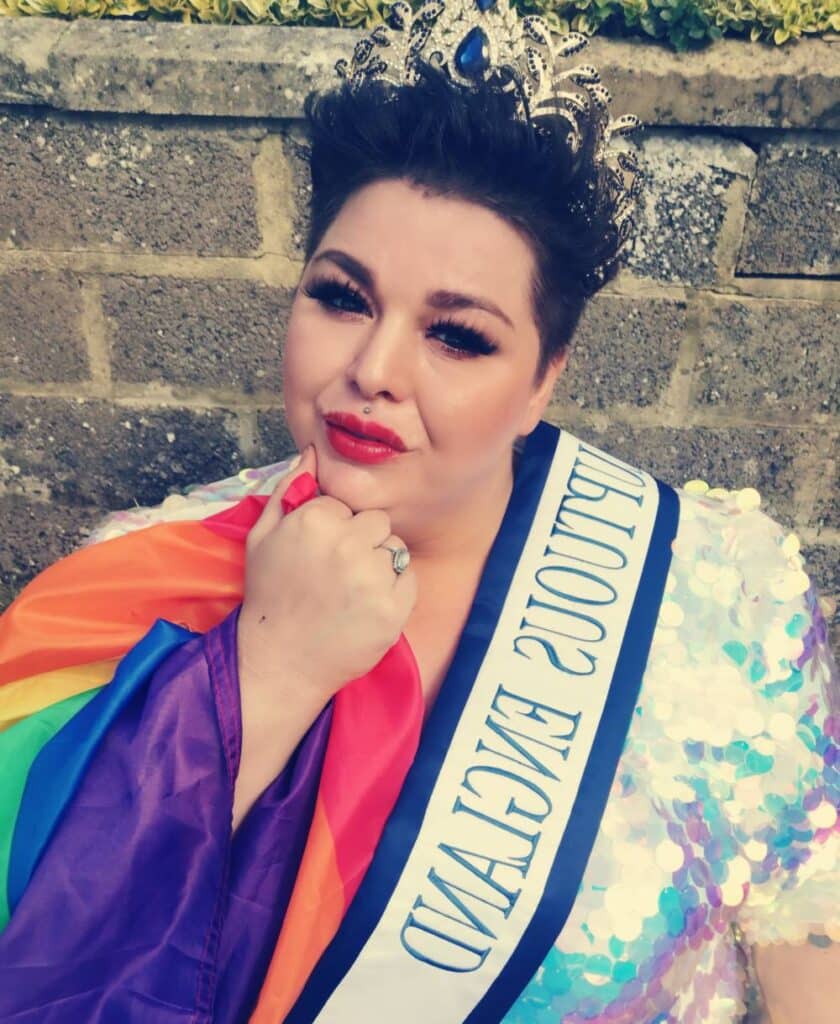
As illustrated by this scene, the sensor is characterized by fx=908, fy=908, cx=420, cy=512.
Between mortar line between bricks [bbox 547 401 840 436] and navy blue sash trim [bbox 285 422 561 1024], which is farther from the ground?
mortar line between bricks [bbox 547 401 840 436]

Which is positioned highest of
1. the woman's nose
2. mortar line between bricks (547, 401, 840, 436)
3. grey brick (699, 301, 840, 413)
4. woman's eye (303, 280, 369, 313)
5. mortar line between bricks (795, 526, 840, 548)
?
grey brick (699, 301, 840, 413)

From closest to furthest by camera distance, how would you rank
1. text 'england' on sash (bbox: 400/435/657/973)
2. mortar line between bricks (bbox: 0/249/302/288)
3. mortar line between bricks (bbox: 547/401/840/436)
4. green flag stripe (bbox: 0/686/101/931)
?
green flag stripe (bbox: 0/686/101/931)
text 'england' on sash (bbox: 400/435/657/973)
mortar line between bricks (bbox: 0/249/302/288)
mortar line between bricks (bbox: 547/401/840/436)

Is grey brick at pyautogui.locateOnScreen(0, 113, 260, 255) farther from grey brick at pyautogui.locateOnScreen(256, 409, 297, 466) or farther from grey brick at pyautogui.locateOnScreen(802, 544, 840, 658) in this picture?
grey brick at pyautogui.locateOnScreen(802, 544, 840, 658)

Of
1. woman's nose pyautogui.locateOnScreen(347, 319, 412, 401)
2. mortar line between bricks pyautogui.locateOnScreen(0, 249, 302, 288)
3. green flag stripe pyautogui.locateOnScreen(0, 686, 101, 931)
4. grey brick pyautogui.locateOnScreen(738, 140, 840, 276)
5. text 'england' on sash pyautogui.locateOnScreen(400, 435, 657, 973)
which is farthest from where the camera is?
mortar line between bricks pyautogui.locateOnScreen(0, 249, 302, 288)

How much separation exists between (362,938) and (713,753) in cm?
54

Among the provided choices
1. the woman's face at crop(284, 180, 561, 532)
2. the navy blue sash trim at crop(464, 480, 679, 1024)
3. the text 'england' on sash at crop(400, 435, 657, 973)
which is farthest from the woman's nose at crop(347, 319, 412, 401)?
the navy blue sash trim at crop(464, 480, 679, 1024)

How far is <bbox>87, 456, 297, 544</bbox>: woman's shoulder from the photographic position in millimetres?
1521

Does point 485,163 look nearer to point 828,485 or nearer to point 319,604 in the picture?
point 319,604

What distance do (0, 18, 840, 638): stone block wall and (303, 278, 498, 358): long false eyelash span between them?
624 millimetres

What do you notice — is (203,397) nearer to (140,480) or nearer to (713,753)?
(140,480)

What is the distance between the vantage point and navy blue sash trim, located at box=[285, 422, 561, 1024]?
3.85 feet

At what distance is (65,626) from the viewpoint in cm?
123

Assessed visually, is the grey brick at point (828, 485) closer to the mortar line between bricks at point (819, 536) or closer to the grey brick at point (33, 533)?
the mortar line between bricks at point (819, 536)

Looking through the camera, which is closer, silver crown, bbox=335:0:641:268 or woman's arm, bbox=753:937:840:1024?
silver crown, bbox=335:0:641:268
